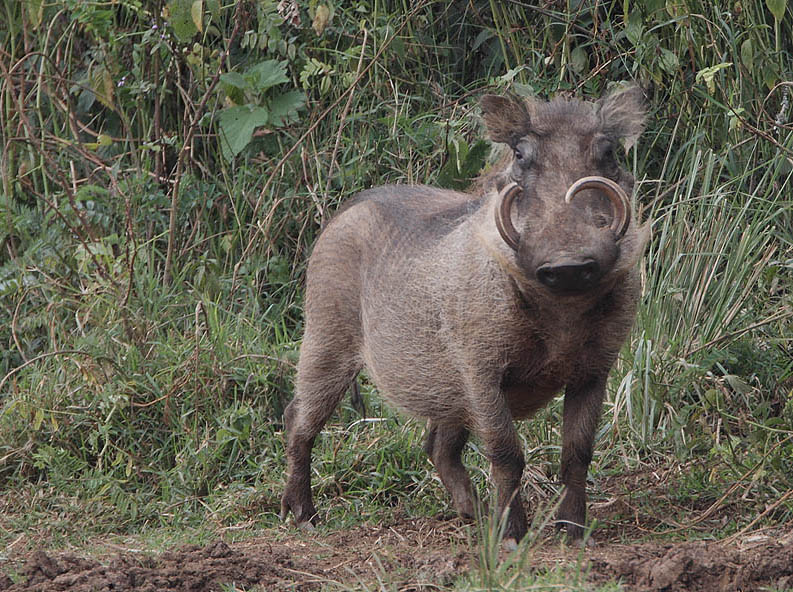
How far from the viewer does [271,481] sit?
4.64 metres

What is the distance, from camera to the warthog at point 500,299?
335 cm

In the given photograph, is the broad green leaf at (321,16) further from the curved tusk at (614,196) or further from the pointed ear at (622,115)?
the curved tusk at (614,196)

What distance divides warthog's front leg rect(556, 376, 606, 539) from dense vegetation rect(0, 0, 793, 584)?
0.49 metres

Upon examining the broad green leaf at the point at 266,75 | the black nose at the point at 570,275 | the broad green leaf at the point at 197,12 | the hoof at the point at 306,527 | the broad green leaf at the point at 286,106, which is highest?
the broad green leaf at the point at 197,12

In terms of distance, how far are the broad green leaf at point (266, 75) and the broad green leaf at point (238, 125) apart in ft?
0.38

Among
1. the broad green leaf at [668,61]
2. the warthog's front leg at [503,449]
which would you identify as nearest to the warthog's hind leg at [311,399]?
the warthog's front leg at [503,449]

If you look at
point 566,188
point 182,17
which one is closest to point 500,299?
point 566,188

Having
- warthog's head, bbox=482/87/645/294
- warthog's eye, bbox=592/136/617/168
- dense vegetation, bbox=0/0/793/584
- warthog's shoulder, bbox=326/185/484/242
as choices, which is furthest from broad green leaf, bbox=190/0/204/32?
warthog's eye, bbox=592/136/617/168

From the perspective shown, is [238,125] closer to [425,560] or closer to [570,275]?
[570,275]

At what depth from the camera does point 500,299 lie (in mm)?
3604

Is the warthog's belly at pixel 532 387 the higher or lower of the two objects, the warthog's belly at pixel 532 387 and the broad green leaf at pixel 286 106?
the lower

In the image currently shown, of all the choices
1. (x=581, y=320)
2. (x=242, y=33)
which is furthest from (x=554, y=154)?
(x=242, y=33)

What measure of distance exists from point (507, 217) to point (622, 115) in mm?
493

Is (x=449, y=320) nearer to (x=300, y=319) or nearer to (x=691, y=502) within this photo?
(x=691, y=502)
